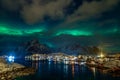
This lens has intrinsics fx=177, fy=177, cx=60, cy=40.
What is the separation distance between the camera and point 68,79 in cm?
8806

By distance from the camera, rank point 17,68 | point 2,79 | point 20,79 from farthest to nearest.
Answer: point 17,68 → point 20,79 → point 2,79

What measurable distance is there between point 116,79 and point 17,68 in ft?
190

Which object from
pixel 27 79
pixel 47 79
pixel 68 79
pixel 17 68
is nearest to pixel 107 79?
pixel 68 79

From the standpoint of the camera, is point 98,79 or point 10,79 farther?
point 98,79

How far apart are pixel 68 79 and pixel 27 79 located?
66.2 feet

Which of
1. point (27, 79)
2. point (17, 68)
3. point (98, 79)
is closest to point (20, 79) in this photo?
point (27, 79)

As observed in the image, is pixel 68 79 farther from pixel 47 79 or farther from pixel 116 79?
pixel 116 79

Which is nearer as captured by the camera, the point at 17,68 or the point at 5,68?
the point at 5,68

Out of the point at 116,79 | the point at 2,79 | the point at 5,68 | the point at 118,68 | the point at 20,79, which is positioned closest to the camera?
the point at 2,79

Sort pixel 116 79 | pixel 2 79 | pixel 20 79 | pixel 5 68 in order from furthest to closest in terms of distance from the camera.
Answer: pixel 5 68, pixel 116 79, pixel 20 79, pixel 2 79

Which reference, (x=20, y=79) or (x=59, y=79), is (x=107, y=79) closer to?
(x=59, y=79)

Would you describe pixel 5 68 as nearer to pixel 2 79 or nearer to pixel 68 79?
pixel 2 79

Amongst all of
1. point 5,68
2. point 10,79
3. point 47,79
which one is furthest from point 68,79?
point 5,68

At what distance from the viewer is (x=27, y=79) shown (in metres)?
83.0
